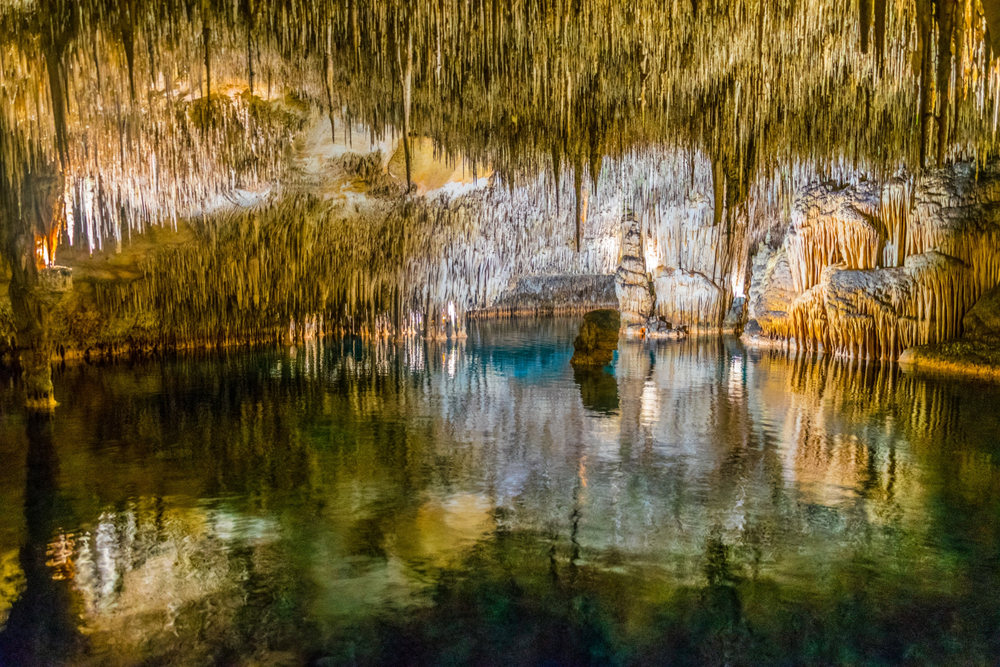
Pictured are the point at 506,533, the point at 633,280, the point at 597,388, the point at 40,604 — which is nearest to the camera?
the point at 40,604

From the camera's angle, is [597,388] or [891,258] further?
[891,258]

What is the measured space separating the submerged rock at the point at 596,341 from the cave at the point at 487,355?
74 millimetres

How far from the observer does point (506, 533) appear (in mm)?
5090

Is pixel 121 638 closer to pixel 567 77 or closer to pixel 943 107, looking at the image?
pixel 567 77

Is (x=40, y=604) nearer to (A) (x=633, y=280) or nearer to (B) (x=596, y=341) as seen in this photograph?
(B) (x=596, y=341)

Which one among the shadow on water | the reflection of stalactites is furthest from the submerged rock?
the shadow on water

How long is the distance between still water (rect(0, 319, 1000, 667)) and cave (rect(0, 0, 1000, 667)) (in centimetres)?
3

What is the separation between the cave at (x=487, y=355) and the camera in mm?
4035

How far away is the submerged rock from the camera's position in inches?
601

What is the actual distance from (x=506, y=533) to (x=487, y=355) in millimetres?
13069

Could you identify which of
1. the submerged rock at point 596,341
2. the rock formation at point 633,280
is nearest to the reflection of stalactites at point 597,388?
the submerged rock at point 596,341

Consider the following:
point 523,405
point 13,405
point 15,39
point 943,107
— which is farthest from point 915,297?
point 13,405

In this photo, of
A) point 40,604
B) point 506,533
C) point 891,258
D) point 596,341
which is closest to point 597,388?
point 596,341

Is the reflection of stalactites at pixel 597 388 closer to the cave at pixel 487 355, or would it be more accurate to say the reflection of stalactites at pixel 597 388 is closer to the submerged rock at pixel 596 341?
the cave at pixel 487 355
